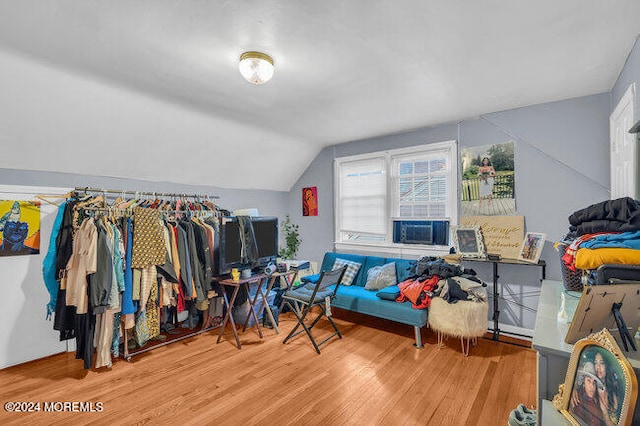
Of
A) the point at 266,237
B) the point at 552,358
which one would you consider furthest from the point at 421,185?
the point at 552,358

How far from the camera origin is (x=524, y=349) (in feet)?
10.3

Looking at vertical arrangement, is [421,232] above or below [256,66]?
below

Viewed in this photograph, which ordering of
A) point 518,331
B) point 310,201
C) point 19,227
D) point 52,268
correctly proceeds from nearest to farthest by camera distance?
point 52,268 < point 19,227 < point 518,331 < point 310,201

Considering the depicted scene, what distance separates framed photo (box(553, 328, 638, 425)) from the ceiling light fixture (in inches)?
89.2

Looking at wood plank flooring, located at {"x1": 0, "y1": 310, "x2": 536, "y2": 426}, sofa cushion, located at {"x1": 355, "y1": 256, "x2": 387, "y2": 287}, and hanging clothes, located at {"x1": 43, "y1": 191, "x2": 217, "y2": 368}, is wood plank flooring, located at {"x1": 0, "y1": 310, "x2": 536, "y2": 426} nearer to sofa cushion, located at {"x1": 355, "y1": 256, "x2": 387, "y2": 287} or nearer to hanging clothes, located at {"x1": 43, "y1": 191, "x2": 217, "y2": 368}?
hanging clothes, located at {"x1": 43, "y1": 191, "x2": 217, "y2": 368}

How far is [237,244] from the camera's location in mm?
3523

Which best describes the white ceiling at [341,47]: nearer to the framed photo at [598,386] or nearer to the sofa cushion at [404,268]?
the framed photo at [598,386]

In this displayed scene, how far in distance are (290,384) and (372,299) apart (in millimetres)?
1433

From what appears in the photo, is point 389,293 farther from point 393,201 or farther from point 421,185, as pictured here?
point 421,185

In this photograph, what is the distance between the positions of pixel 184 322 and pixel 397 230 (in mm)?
3106

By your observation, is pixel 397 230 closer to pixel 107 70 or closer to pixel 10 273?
pixel 107 70

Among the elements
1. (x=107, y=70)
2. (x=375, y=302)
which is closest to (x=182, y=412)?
(x=375, y=302)

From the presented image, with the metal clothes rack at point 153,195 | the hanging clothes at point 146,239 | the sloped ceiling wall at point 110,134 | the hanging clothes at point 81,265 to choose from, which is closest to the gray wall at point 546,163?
the sloped ceiling wall at point 110,134

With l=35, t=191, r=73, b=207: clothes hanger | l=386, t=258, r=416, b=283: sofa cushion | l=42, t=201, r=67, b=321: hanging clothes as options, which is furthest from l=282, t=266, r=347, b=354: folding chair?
l=35, t=191, r=73, b=207: clothes hanger
